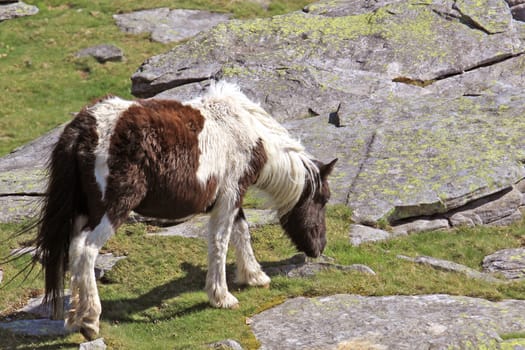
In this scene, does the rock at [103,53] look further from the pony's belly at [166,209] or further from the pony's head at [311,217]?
the pony's belly at [166,209]

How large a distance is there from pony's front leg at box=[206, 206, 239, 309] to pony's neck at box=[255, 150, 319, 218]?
90 cm

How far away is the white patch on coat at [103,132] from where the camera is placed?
414 inches

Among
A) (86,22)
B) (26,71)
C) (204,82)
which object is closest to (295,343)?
(204,82)

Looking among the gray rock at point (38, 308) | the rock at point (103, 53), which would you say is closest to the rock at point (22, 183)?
the gray rock at point (38, 308)

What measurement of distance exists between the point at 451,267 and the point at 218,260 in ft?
13.3

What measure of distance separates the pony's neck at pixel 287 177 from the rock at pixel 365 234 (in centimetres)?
231

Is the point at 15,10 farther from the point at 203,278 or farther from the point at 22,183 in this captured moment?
→ the point at 203,278

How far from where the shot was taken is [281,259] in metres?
14.1

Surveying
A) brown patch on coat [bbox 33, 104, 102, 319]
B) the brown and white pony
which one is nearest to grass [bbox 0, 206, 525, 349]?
the brown and white pony

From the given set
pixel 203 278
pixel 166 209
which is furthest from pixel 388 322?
pixel 203 278

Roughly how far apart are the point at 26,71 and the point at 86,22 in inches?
185

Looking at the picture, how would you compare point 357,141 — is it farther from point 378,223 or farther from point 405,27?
point 405,27

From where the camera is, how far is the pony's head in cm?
1319

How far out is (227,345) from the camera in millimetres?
10453
